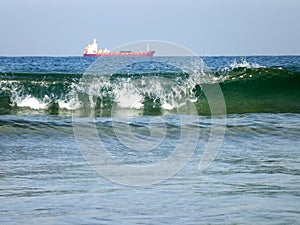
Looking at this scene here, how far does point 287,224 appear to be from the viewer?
6.12 metres

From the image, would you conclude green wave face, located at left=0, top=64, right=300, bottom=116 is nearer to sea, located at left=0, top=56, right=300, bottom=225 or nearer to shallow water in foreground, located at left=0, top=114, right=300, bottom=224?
sea, located at left=0, top=56, right=300, bottom=225

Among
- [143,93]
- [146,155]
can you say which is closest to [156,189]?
[146,155]

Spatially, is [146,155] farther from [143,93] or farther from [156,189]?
[143,93]

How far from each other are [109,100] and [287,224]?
12.7m

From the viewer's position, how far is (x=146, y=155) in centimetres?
1013

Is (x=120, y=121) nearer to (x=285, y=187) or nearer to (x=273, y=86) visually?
(x=285, y=187)

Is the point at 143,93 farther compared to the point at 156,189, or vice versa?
the point at 143,93

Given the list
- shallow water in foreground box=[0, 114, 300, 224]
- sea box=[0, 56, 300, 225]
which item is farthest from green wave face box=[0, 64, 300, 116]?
shallow water in foreground box=[0, 114, 300, 224]

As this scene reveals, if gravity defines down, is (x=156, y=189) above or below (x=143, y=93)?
below

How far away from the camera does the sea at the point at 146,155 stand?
6621 millimetres

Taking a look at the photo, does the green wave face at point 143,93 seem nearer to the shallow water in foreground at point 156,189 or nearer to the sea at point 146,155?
the sea at point 146,155

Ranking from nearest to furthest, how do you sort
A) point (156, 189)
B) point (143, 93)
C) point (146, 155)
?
→ point (156, 189) < point (146, 155) < point (143, 93)

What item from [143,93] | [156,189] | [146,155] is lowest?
[156,189]

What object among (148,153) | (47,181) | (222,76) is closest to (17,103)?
(222,76)
